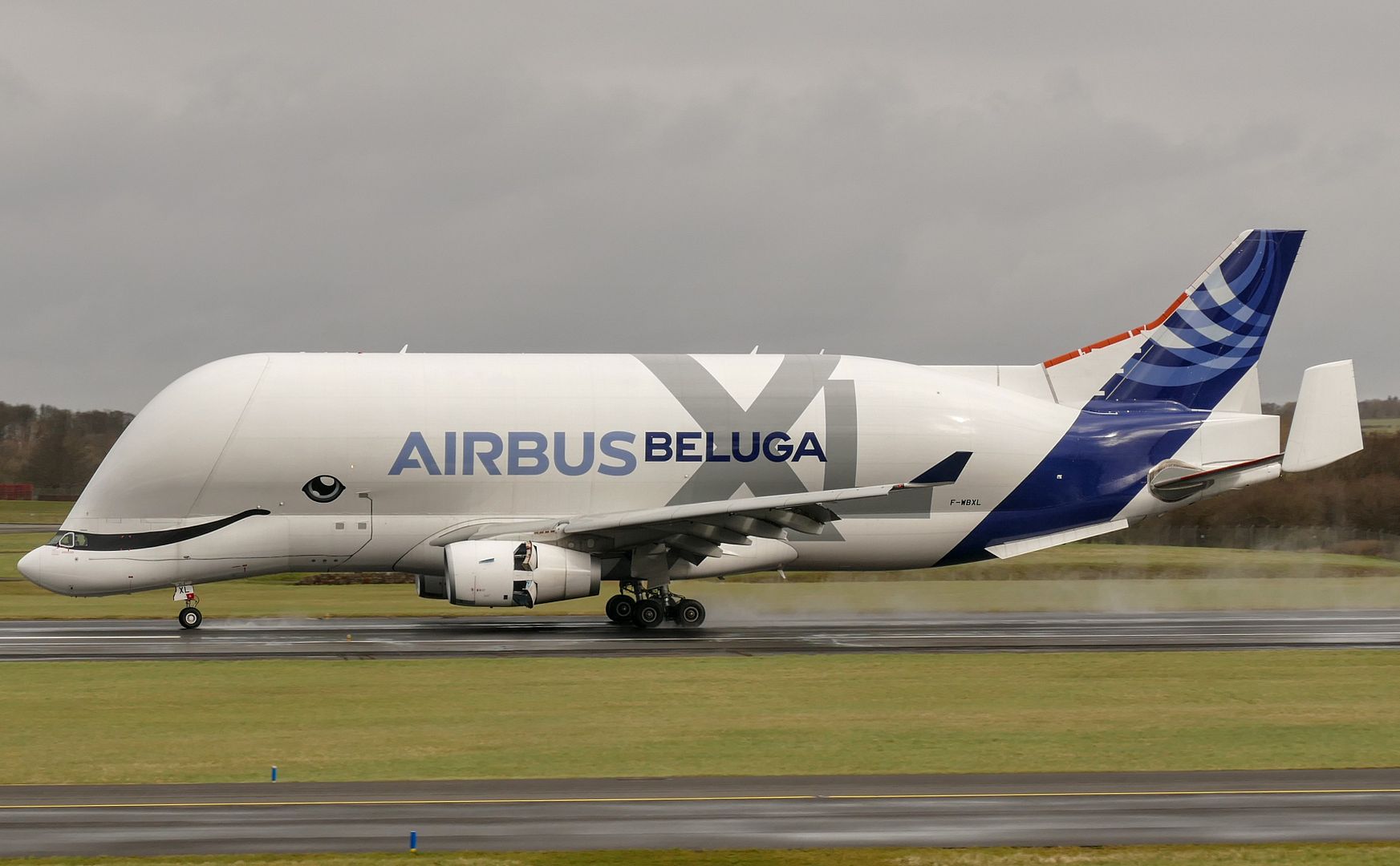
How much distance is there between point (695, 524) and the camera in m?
35.8

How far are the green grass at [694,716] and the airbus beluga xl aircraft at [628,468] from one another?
749 centimetres

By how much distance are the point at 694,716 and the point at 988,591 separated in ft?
89.2

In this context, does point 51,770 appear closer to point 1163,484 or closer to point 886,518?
point 886,518

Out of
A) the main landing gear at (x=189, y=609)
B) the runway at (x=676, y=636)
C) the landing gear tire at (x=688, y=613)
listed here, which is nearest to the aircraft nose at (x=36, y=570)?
the runway at (x=676, y=636)

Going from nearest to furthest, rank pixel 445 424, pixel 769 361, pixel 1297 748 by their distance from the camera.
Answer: pixel 1297 748 → pixel 445 424 → pixel 769 361

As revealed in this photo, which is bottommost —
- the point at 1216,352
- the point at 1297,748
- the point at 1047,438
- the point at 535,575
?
the point at 1297,748

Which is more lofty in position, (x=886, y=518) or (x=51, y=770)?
(x=886, y=518)

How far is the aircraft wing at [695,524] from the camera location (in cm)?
3500

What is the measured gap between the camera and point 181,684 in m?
25.7

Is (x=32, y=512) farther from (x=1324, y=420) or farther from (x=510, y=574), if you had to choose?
(x=1324, y=420)

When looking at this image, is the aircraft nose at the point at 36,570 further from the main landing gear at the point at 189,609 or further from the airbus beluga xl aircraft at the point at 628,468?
the main landing gear at the point at 189,609

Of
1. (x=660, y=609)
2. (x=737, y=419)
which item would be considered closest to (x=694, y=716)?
(x=660, y=609)

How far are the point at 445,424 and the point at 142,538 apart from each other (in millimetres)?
8159

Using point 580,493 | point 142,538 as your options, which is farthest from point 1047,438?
point 142,538
